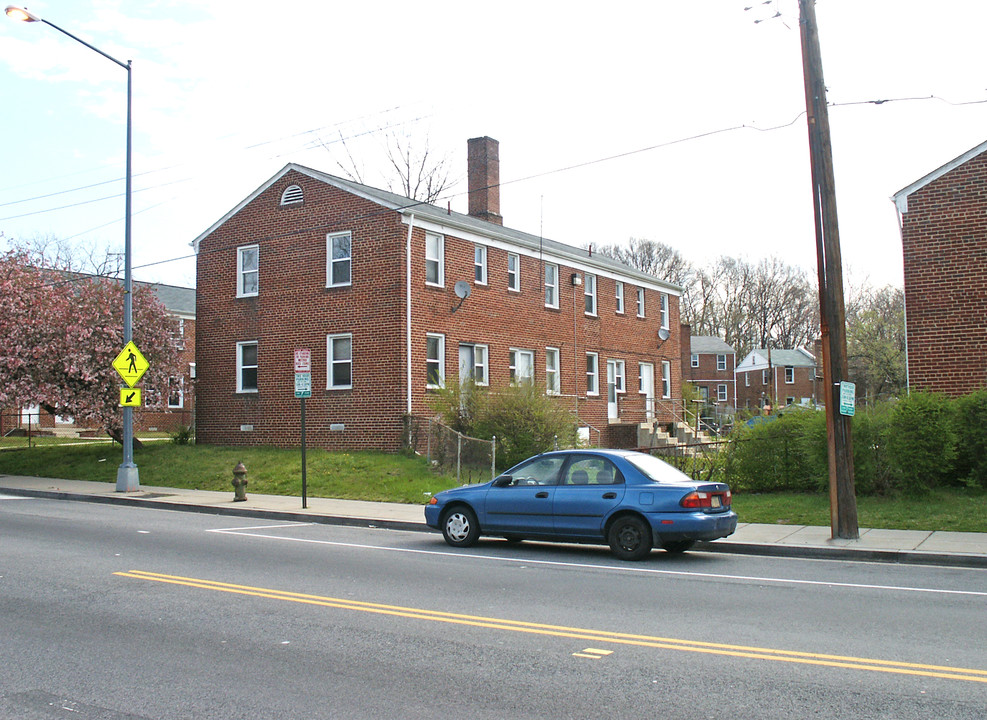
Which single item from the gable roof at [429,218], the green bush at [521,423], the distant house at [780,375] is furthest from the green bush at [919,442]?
the distant house at [780,375]

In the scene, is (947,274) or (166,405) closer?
(947,274)

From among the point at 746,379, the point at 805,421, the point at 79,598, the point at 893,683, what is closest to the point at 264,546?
the point at 79,598

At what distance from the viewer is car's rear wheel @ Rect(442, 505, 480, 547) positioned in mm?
12969

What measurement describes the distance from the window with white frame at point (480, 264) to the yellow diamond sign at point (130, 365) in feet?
35.0

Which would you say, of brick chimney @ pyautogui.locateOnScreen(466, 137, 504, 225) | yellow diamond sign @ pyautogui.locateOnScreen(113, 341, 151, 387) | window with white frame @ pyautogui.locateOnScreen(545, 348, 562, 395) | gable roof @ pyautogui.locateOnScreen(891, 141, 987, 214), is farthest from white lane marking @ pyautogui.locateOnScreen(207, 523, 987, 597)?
brick chimney @ pyautogui.locateOnScreen(466, 137, 504, 225)

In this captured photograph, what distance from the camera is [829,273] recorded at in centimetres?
1342

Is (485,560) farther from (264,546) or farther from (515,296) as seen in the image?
(515,296)

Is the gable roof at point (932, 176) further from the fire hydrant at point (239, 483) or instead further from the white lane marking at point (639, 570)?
the fire hydrant at point (239, 483)

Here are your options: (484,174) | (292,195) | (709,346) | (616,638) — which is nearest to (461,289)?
(292,195)

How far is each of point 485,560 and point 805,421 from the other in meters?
8.38

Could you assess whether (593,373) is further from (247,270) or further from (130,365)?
(130,365)

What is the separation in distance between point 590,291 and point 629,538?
74.0ft

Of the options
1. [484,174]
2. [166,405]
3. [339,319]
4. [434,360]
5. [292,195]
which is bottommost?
[166,405]

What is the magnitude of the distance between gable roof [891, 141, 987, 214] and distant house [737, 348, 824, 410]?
5860 centimetres
